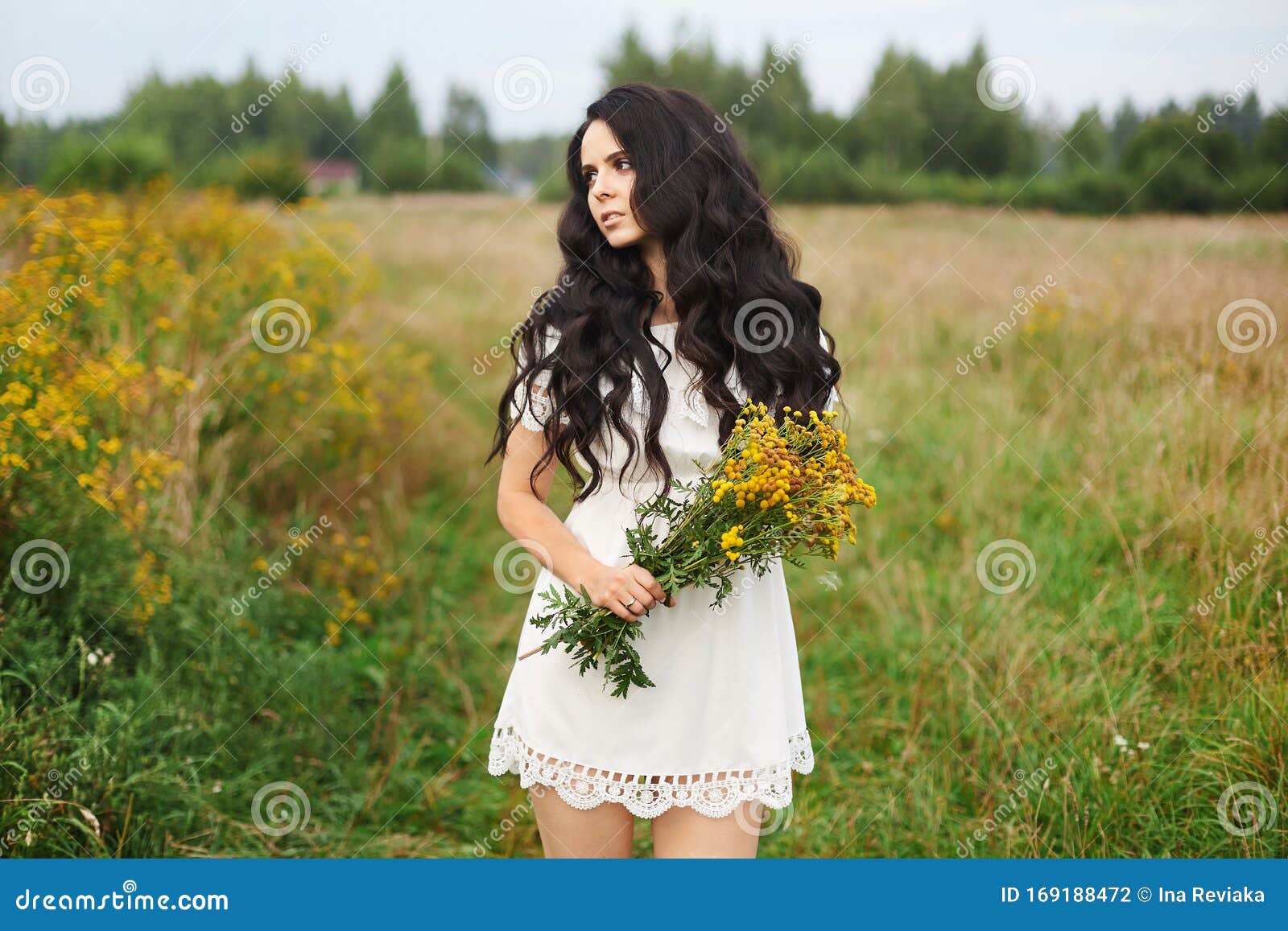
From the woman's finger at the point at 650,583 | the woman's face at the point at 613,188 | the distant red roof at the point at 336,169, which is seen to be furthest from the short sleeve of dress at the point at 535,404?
the distant red roof at the point at 336,169

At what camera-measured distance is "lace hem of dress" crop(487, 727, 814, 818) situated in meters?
1.99

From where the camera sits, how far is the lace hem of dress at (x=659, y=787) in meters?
1.99

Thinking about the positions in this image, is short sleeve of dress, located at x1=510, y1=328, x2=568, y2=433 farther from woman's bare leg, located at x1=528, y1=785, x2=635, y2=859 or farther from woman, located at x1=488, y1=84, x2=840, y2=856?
woman's bare leg, located at x1=528, y1=785, x2=635, y2=859

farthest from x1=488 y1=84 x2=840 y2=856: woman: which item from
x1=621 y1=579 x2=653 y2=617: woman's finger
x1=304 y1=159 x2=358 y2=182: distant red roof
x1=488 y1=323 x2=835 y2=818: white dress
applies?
x1=304 y1=159 x2=358 y2=182: distant red roof

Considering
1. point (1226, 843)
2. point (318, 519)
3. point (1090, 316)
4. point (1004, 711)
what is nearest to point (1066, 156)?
point (1090, 316)

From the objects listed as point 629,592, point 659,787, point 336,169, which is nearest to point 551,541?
point 629,592

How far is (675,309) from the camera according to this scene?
6.89 ft

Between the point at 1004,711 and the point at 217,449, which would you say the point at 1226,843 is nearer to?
the point at 1004,711

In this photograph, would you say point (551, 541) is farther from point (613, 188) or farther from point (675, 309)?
point (613, 188)

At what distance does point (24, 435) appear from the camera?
314 cm

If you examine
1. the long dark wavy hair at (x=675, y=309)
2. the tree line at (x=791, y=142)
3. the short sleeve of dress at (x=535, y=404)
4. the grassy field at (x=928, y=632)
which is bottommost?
the grassy field at (x=928, y=632)

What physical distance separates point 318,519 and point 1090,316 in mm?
4297

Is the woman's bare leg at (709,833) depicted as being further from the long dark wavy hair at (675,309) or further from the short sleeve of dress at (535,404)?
the short sleeve of dress at (535,404)

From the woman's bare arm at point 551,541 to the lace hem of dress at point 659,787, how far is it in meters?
0.39
